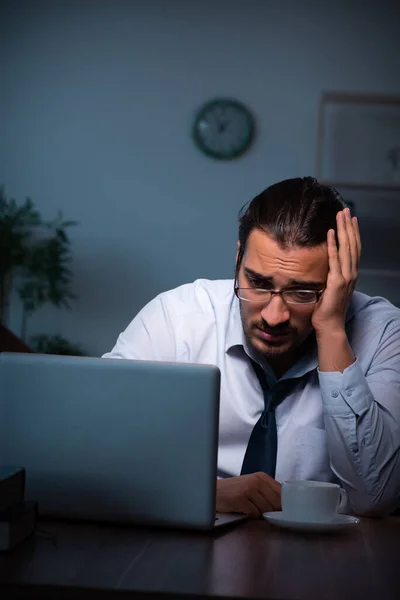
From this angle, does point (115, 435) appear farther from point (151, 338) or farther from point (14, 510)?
point (151, 338)

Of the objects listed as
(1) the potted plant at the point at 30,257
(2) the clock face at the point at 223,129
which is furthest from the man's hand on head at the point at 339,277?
(2) the clock face at the point at 223,129

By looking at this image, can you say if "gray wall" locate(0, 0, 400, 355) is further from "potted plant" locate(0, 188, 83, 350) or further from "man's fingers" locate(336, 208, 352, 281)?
"man's fingers" locate(336, 208, 352, 281)

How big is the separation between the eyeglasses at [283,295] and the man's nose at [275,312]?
0.04 ft

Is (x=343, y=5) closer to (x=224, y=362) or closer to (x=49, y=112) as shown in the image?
(x=49, y=112)

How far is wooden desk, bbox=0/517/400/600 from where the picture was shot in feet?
2.78

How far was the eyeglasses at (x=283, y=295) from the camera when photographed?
172cm

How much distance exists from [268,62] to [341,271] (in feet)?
10.1

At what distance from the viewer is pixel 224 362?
1.88 meters

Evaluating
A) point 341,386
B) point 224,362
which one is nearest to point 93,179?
point 224,362

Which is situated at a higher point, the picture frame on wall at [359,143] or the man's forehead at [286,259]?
the picture frame on wall at [359,143]

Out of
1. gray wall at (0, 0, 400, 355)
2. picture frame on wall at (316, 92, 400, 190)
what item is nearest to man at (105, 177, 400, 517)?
picture frame on wall at (316, 92, 400, 190)

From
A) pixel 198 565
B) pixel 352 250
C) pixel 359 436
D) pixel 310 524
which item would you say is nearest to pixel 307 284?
pixel 352 250

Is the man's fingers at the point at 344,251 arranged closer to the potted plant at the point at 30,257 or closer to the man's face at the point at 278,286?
the man's face at the point at 278,286

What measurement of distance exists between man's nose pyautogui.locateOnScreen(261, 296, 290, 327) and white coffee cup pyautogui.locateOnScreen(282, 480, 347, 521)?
20.5 inches
